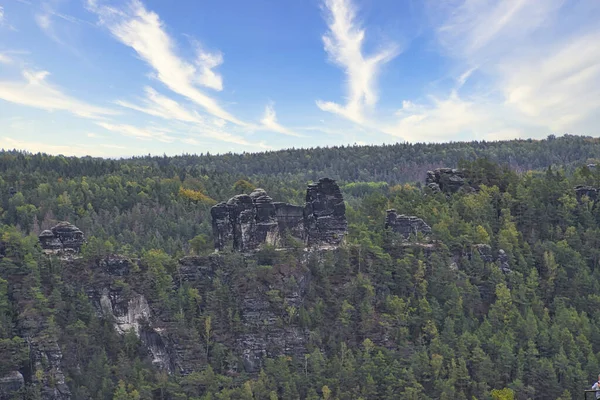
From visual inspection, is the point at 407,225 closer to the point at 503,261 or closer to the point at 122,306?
the point at 503,261

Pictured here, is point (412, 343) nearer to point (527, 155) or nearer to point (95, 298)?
point (95, 298)

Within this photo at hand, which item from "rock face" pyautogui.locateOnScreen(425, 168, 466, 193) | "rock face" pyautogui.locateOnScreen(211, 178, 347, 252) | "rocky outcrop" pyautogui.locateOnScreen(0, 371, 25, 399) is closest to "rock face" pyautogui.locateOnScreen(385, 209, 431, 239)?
"rock face" pyautogui.locateOnScreen(211, 178, 347, 252)

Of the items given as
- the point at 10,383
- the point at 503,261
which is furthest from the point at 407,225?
the point at 10,383

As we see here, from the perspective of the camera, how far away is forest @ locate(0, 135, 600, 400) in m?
52.9

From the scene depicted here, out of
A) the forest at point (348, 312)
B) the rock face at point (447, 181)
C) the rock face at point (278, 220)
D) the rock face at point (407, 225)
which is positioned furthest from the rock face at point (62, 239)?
the rock face at point (447, 181)

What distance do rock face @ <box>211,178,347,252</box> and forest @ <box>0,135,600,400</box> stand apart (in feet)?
7.74

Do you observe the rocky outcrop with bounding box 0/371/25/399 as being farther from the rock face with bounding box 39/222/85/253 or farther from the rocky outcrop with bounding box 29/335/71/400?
the rock face with bounding box 39/222/85/253

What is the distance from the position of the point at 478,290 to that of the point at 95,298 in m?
47.5

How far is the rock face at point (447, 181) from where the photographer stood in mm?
78438

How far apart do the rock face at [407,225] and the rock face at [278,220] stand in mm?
6811

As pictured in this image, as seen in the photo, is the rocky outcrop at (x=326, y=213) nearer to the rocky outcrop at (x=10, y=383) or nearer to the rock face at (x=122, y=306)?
the rock face at (x=122, y=306)

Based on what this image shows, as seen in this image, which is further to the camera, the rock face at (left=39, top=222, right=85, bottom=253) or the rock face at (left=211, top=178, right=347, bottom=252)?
the rock face at (left=211, top=178, right=347, bottom=252)

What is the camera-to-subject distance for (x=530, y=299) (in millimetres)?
60719

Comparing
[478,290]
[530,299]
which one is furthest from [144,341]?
[530,299]
